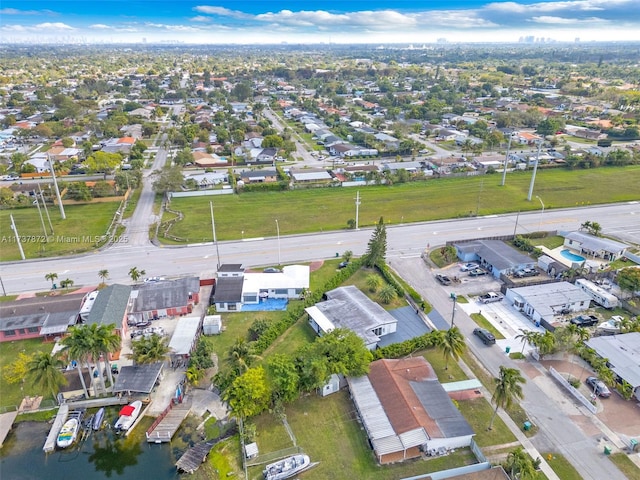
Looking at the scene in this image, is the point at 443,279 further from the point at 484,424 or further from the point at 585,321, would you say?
the point at 484,424

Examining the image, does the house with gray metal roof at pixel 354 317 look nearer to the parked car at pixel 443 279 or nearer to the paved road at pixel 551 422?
the paved road at pixel 551 422

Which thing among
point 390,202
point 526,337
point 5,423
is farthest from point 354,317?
point 390,202

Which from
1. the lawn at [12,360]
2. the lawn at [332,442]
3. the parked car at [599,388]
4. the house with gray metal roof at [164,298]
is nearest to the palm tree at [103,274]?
the house with gray metal roof at [164,298]

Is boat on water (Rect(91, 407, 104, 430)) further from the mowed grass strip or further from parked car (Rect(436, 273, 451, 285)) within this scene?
parked car (Rect(436, 273, 451, 285))

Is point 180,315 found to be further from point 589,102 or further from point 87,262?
point 589,102

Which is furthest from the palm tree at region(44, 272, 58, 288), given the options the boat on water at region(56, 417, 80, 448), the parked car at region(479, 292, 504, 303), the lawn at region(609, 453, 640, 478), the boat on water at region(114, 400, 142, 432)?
the lawn at region(609, 453, 640, 478)

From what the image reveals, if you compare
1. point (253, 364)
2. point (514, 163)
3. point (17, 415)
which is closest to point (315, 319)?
point (253, 364)
